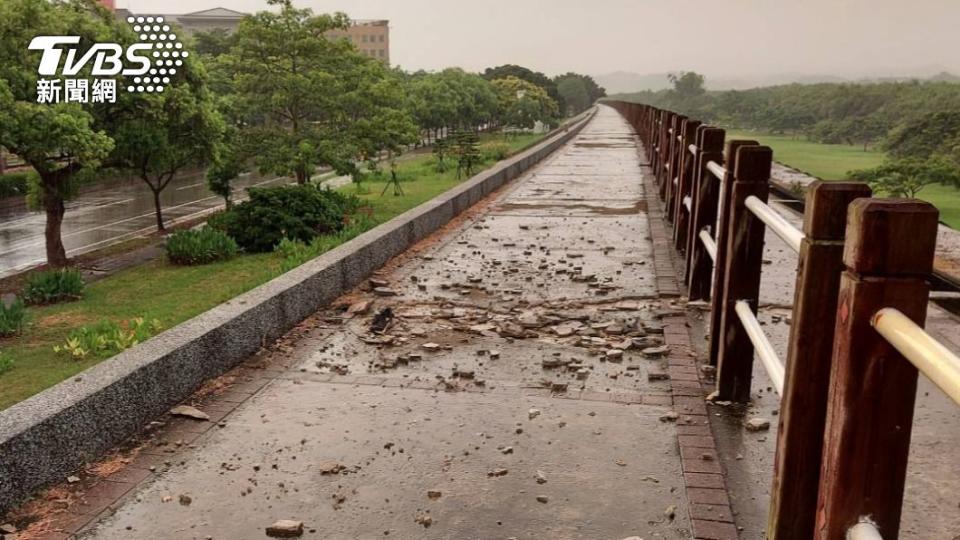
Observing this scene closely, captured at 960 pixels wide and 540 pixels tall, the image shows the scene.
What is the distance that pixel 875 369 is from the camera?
1.70 m

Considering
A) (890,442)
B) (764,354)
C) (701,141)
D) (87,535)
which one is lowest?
(87,535)

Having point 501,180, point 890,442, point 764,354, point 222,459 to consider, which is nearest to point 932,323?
point 764,354

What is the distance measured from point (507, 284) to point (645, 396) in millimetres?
2863

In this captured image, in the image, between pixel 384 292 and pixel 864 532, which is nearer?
pixel 864 532

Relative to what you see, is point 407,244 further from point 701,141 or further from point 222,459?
point 222,459

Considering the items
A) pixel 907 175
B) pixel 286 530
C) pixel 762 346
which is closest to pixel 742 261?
pixel 762 346

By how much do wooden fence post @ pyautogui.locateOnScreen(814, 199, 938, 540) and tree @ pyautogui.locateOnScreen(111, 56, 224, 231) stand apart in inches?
634

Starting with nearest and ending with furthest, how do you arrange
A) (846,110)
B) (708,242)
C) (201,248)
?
(708,242) < (201,248) < (846,110)

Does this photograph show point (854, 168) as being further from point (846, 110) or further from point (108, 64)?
point (846, 110)

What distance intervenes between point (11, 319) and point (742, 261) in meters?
7.75

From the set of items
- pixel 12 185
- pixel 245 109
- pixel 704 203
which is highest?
pixel 245 109

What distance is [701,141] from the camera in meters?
5.88

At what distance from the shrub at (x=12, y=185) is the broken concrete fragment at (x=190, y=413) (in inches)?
1248

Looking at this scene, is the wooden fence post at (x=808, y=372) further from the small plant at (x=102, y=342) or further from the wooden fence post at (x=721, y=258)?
the small plant at (x=102, y=342)
